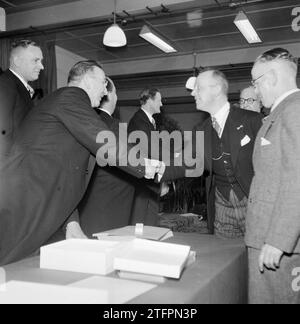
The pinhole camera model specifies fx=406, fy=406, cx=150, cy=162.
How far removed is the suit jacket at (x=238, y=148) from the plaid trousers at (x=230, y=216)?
44mm

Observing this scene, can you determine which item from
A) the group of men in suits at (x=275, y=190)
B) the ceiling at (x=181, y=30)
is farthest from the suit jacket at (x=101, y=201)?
the ceiling at (x=181, y=30)

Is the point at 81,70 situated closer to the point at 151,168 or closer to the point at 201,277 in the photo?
the point at 151,168

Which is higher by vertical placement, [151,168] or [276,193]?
[151,168]

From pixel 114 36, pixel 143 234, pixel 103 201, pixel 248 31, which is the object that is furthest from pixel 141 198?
pixel 248 31

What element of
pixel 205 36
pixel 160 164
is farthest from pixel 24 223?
pixel 205 36

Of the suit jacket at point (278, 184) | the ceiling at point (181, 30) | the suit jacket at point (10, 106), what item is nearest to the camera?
the suit jacket at point (278, 184)

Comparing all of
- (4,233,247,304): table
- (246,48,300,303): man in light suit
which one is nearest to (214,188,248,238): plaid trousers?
(4,233,247,304): table

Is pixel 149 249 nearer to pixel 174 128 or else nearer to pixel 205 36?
pixel 205 36

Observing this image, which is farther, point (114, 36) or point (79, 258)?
point (114, 36)

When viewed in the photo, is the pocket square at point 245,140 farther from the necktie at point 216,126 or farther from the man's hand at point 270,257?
the man's hand at point 270,257

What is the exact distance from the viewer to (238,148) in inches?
97.2

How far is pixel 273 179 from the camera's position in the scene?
1677mm

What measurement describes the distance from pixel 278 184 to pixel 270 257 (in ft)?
0.97

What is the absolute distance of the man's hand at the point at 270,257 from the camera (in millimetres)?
1594
